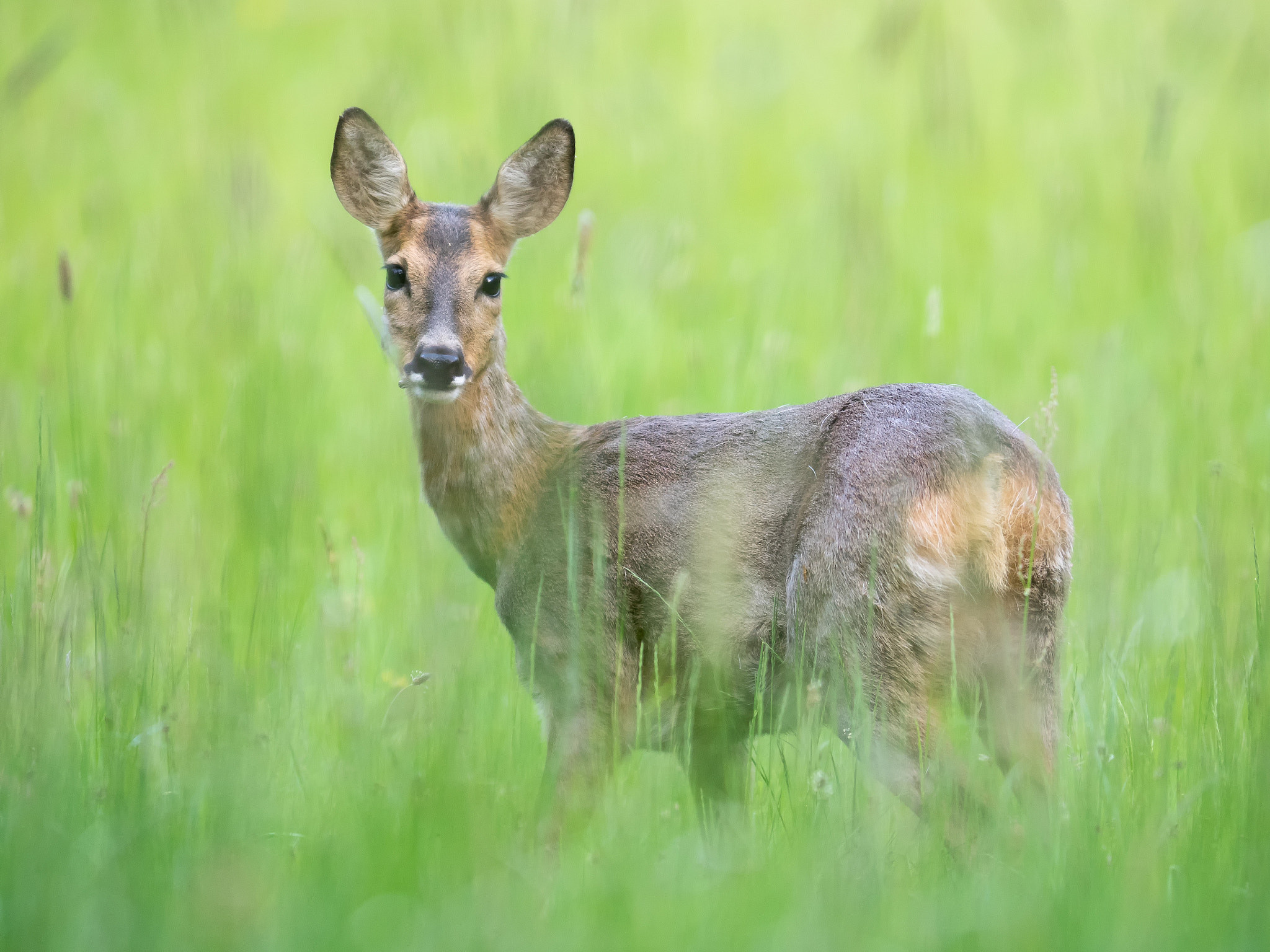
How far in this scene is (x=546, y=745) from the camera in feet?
12.5

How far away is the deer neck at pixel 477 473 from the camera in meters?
4.21

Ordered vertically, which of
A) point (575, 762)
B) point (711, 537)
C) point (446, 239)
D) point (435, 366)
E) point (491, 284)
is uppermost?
point (446, 239)

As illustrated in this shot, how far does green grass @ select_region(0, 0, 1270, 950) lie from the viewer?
250 cm

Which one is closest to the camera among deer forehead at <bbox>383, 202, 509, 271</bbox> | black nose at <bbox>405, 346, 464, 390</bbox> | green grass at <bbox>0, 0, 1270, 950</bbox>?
green grass at <bbox>0, 0, 1270, 950</bbox>

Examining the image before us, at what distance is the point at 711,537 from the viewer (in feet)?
12.6

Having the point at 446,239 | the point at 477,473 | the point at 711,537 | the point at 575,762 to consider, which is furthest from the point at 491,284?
the point at 575,762

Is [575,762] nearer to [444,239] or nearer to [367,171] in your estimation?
[444,239]

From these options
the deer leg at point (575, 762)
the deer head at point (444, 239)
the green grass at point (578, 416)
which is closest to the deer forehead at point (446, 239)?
the deer head at point (444, 239)

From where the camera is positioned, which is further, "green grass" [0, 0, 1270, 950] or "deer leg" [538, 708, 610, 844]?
"deer leg" [538, 708, 610, 844]

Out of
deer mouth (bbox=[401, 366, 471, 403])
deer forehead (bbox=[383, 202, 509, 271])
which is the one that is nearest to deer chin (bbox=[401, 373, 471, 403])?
deer mouth (bbox=[401, 366, 471, 403])

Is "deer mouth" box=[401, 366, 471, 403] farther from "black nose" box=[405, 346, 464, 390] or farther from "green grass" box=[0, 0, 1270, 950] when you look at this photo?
"green grass" box=[0, 0, 1270, 950]

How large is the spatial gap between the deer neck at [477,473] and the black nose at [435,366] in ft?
1.12

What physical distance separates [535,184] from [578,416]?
31.7 inches

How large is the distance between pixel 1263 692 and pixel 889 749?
0.86m
